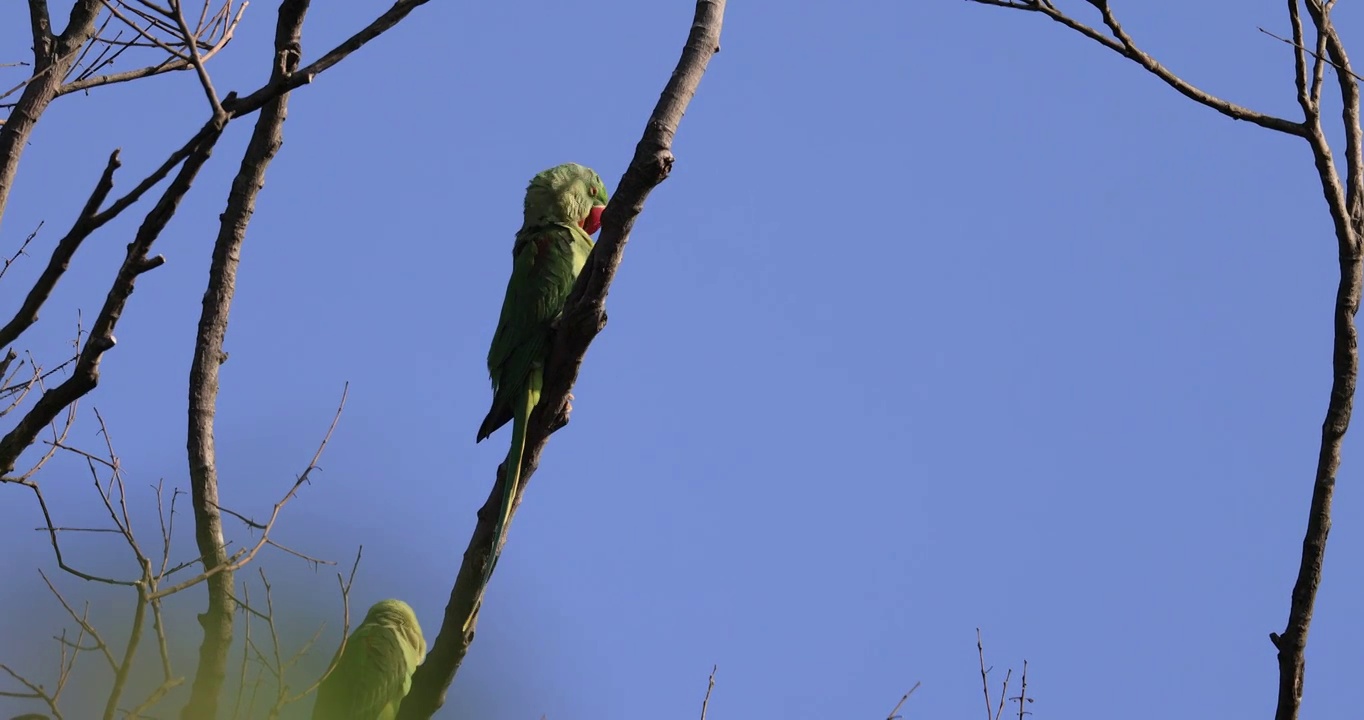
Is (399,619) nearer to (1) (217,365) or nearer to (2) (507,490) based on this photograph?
(1) (217,365)

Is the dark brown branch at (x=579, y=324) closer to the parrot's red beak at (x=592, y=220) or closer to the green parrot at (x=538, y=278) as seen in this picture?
the green parrot at (x=538, y=278)

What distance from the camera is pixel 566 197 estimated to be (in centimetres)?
621

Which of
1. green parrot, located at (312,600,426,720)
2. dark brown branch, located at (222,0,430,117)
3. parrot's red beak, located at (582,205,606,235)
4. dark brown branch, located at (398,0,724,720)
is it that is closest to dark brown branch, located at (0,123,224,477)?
dark brown branch, located at (222,0,430,117)

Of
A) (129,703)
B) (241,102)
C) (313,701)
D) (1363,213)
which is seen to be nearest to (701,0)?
(241,102)

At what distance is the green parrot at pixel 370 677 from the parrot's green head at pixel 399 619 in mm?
11

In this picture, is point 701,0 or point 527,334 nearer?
point 701,0

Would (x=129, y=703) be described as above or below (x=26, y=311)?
below

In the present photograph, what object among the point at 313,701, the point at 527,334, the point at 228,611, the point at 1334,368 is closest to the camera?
the point at 1334,368

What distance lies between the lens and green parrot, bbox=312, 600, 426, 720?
595 cm

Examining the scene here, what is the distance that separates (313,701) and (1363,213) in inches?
203

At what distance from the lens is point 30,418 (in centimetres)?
300

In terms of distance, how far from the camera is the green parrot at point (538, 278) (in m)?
5.56

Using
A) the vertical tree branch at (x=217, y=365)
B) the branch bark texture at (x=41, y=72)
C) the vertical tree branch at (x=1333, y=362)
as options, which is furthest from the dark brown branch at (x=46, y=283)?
the vertical tree branch at (x=1333, y=362)

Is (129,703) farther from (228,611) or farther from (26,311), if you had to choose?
(26,311)
